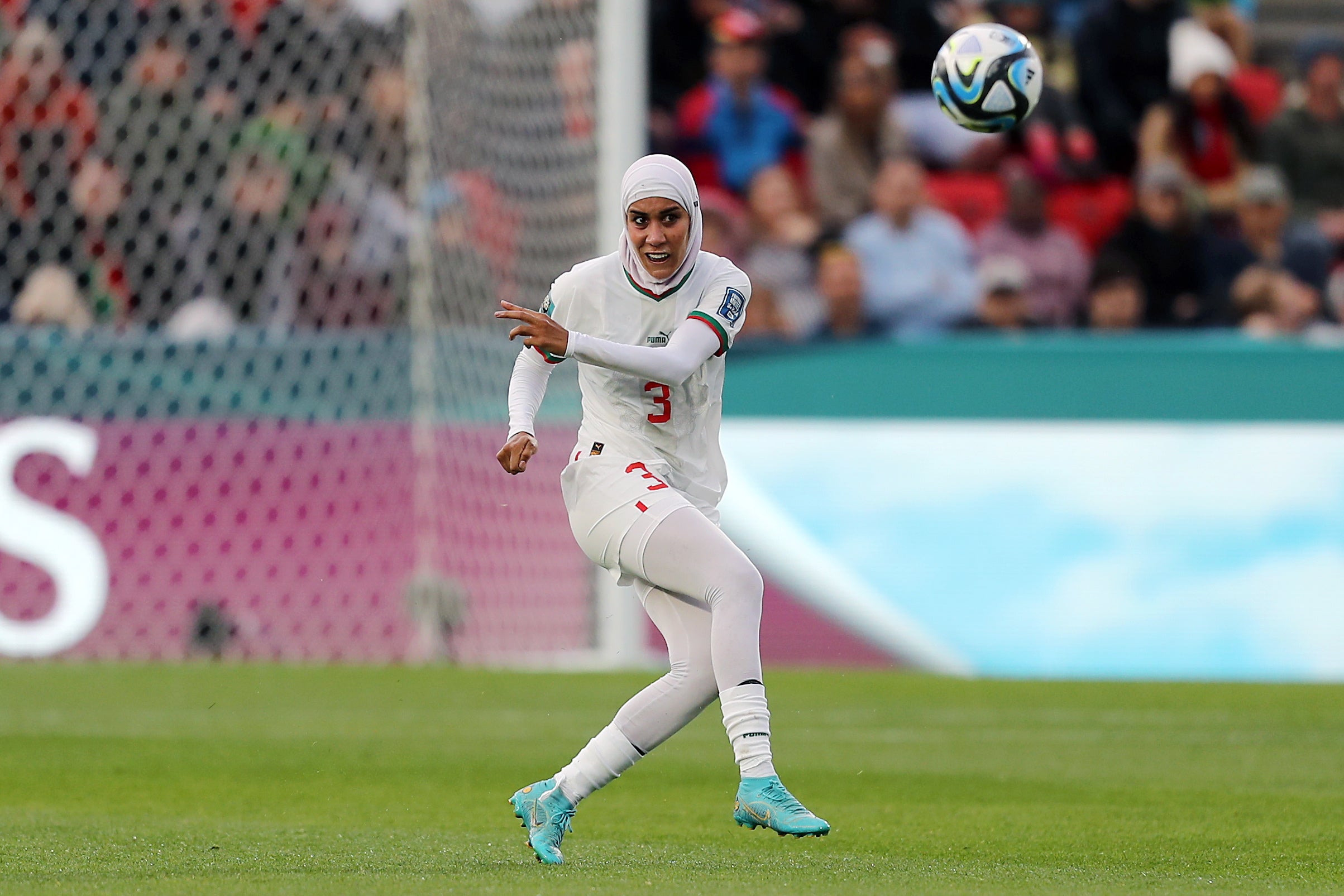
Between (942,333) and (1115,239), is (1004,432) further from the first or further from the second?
(1115,239)

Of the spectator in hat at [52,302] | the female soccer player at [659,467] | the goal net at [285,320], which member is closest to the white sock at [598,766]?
the female soccer player at [659,467]

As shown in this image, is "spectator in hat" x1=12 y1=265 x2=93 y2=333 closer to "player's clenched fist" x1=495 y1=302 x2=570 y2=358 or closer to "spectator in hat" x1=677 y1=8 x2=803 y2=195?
"spectator in hat" x1=677 y1=8 x2=803 y2=195

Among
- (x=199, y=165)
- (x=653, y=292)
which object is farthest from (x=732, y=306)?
(x=199, y=165)

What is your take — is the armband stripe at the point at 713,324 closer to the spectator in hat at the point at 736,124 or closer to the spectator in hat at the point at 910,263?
the spectator in hat at the point at 910,263

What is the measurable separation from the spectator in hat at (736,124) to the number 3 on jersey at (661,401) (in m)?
9.49

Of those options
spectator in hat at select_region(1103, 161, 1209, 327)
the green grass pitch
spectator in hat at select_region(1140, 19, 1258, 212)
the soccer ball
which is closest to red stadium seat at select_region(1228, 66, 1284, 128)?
spectator in hat at select_region(1140, 19, 1258, 212)

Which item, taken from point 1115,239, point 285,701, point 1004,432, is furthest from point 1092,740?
point 1115,239

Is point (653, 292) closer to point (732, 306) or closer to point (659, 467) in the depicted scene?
point (732, 306)

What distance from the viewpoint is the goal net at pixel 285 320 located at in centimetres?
1203

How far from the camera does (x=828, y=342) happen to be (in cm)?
1203

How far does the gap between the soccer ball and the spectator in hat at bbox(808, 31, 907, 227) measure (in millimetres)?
7636

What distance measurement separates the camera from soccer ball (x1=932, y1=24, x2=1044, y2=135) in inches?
279

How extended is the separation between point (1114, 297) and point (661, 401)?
8297 millimetres

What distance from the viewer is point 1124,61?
16.2 metres
